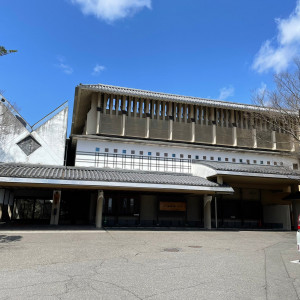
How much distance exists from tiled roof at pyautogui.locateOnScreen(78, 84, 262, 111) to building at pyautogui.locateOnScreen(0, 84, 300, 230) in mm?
89

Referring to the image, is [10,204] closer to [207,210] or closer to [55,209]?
[55,209]

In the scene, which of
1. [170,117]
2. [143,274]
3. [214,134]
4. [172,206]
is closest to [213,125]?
[214,134]

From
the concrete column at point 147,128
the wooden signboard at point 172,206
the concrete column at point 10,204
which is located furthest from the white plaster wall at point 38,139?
the wooden signboard at point 172,206

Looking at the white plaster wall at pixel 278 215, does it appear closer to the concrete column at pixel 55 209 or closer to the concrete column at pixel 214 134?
the concrete column at pixel 214 134

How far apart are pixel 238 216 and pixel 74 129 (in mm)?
18248

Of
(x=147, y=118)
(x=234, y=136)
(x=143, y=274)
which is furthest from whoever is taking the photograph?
(x=234, y=136)

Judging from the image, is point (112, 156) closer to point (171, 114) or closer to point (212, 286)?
point (171, 114)

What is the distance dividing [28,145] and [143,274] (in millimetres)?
18387

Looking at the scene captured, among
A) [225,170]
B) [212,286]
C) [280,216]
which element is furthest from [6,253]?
[280,216]

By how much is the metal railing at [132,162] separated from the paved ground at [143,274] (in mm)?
12596

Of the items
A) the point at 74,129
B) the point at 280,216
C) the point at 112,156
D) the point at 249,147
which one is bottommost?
the point at 280,216

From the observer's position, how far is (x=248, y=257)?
911cm

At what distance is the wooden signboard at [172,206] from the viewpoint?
874 inches

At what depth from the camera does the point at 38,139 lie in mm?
22344
